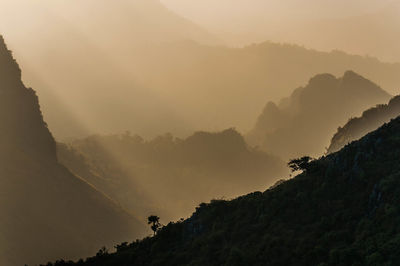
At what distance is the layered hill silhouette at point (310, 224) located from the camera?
7131 centimetres

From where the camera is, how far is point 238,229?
9150 cm

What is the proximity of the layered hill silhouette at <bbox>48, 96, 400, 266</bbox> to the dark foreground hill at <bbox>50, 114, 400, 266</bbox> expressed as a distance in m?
0.13

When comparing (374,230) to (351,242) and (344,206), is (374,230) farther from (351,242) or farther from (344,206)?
(344,206)

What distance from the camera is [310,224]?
8300 cm

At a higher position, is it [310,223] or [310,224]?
[310,223]

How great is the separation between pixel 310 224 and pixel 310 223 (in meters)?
0.70

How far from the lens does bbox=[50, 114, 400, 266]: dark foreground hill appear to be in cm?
7125

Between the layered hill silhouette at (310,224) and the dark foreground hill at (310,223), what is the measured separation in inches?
5.0

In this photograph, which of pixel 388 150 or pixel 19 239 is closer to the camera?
pixel 388 150

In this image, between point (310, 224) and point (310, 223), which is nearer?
point (310, 224)

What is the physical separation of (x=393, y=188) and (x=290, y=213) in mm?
17713

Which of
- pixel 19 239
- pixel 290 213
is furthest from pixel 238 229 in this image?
pixel 19 239

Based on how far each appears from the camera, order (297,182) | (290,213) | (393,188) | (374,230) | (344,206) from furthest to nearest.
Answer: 1. (297,182)
2. (290,213)
3. (344,206)
4. (393,188)
5. (374,230)

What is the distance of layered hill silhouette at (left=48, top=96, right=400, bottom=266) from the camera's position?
7131 centimetres
